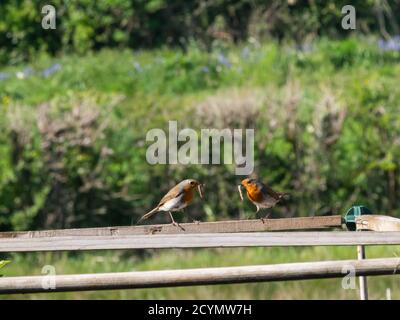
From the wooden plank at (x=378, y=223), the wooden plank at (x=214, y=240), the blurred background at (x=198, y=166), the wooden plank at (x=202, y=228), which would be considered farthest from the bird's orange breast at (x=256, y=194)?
the blurred background at (x=198, y=166)

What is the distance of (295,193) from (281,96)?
0.98 m

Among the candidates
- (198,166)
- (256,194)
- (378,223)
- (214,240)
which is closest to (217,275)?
(214,240)

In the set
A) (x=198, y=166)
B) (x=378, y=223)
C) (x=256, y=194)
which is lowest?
(x=378, y=223)

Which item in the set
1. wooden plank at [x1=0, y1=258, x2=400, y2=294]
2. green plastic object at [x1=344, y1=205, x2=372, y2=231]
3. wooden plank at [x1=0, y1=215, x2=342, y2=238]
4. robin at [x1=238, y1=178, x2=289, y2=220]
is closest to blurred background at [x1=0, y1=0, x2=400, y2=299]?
robin at [x1=238, y1=178, x2=289, y2=220]

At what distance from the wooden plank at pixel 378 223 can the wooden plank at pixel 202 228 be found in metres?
0.20

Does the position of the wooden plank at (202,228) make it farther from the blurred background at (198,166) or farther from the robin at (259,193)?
the blurred background at (198,166)

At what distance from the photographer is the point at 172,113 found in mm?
10156

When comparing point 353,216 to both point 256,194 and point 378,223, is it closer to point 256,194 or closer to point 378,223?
point 378,223

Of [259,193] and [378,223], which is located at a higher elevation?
[259,193]

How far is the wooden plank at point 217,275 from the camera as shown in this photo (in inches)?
153

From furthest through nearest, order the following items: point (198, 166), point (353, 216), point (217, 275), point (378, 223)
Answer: point (198, 166) < point (353, 216) < point (378, 223) < point (217, 275)

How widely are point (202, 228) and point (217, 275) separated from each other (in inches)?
17.5

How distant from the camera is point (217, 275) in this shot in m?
3.89
